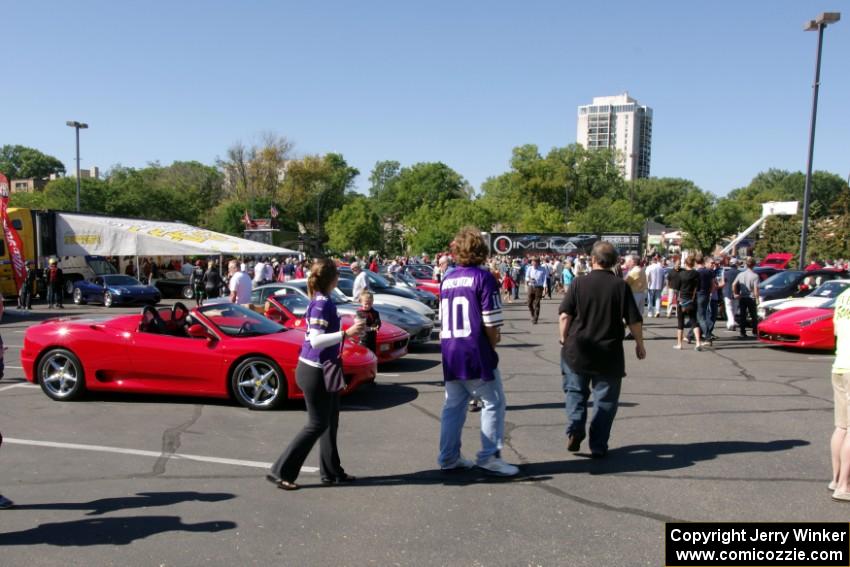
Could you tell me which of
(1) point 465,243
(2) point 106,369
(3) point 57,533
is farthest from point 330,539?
(2) point 106,369

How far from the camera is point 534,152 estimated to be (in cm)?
8488

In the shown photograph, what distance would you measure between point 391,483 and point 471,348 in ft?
3.91

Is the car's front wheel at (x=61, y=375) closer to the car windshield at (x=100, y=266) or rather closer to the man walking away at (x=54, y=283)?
the man walking away at (x=54, y=283)

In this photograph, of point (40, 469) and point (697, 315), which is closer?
point (40, 469)

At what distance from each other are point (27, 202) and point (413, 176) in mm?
48314

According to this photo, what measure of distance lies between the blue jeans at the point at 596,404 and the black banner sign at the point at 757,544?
1369 mm

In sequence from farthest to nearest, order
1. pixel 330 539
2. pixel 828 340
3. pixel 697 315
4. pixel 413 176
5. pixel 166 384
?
pixel 413 176 < pixel 697 315 < pixel 828 340 < pixel 166 384 < pixel 330 539

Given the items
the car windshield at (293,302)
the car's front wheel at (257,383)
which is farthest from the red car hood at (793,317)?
the car's front wheel at (257,383)

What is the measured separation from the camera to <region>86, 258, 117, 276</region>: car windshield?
27.4 metres

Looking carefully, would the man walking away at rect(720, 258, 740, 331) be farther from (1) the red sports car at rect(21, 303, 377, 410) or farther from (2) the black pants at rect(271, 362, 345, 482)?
(2) the black pants at rect(271, 362, 345, 482)

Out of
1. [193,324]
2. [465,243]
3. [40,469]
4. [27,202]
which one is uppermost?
[27,202]

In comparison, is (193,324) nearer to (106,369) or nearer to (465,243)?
(106,369)

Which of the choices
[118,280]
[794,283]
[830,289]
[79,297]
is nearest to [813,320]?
[830,289]

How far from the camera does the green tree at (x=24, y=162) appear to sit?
4402 inches
